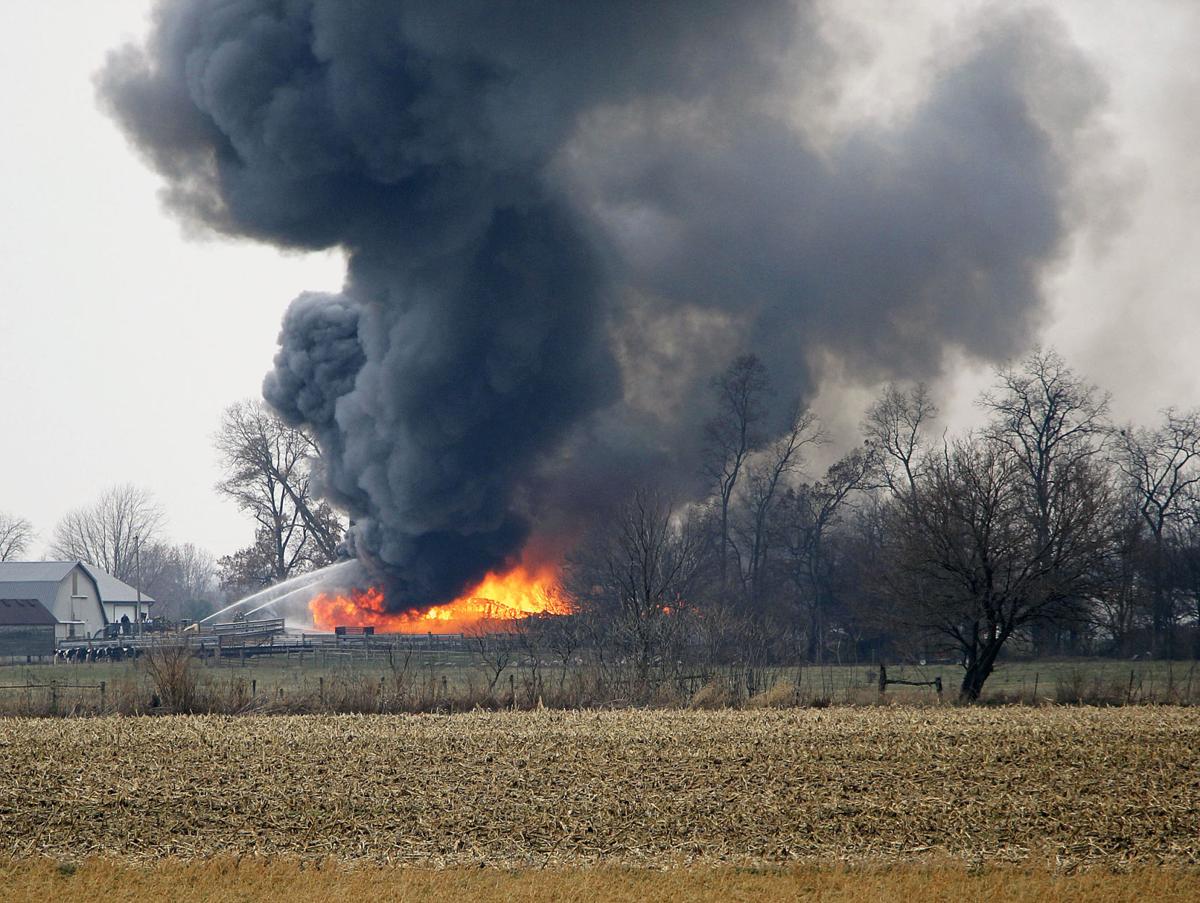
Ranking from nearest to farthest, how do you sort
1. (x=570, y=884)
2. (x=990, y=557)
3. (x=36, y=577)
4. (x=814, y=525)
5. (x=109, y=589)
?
1. (x=570, y=884)
2. (x=990, y=557)
3. (x=814, y=525)
4. (x=36, y=577)
5. (x=109, y=589)

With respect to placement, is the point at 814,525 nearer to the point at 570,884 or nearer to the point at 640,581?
the point at 640,581

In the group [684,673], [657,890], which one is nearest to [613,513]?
[684,673]

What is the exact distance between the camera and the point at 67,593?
68.9 m

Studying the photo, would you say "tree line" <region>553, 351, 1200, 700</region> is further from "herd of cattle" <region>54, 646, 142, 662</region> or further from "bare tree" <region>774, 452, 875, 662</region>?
"herd of cattle" <region>54, 646, 142, 662</region>

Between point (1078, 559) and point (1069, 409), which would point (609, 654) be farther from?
point (1069, 409)

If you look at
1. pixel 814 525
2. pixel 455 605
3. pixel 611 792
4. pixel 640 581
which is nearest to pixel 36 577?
pixel 455 605

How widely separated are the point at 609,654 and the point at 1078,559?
12.1 meters

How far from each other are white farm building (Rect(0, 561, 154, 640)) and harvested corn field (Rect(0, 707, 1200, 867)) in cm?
4905

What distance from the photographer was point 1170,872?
1263 cm

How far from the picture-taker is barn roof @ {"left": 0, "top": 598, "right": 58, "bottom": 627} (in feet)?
210

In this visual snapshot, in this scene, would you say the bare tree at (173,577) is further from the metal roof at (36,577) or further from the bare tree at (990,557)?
the bare tree at (990,557)

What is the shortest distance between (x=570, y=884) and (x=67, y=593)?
64.7 metres

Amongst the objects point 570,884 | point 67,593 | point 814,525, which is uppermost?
point 814,525

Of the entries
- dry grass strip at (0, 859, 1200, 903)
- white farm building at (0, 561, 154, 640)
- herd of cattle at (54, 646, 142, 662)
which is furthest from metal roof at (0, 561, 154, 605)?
dry grass strip at (0, 859, 1200, 903)
